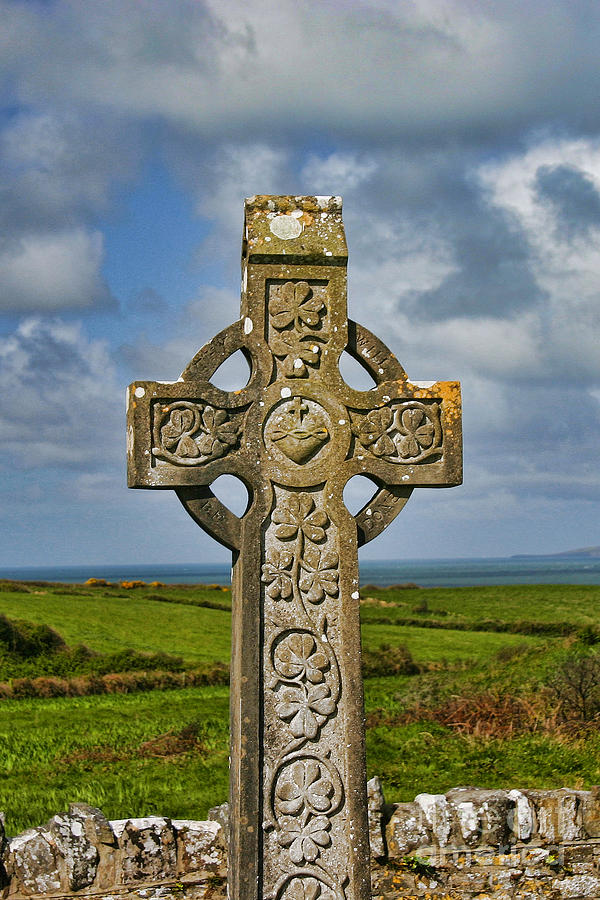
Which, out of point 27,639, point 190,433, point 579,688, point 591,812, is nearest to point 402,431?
point 190,433

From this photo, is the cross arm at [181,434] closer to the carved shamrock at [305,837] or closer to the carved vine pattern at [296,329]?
the carved vine pattern at [296,329]

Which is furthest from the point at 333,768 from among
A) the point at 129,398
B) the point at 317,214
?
the point at 317,214

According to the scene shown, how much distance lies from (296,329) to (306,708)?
2145 mm

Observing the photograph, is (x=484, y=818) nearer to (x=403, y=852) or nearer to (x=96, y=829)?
(x=403, y=852)

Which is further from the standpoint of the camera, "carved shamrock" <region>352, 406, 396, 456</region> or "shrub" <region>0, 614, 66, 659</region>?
"shrub" <region>0, 614, 66, 659</region>

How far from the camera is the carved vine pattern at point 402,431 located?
4934 millimetres

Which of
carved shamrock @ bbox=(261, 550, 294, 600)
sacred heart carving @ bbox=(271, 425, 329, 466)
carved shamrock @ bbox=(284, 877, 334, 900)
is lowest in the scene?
carved shamrock @ bbox=(284, 877, 334, 900)

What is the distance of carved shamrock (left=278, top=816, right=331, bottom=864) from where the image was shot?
4.42 m

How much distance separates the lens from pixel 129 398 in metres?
4.64

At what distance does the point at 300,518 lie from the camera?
185 inches

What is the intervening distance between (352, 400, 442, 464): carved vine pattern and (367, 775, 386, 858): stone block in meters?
2.59

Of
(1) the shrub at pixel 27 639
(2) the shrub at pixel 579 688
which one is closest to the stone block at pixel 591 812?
(2) the shrub at pixel 579 688

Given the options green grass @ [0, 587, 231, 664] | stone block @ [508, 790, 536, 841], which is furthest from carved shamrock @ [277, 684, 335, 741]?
green grass @ [0, 587, 231, 664]

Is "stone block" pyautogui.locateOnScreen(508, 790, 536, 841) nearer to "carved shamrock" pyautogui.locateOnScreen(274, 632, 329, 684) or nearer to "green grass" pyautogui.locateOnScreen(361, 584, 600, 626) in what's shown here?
"carved shamrock" pyautogui.locateOnScreen(274, 632, 329, 684)
